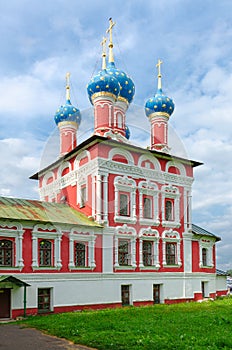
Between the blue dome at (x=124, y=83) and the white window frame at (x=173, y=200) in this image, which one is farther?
the blue dome at (x=124, y=83)

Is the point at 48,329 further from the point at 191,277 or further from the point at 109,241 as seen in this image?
the point at 191,277

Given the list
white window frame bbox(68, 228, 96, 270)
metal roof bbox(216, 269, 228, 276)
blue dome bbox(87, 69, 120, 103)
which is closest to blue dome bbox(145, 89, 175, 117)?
blue dome bbox(87, 69, 120, 103)

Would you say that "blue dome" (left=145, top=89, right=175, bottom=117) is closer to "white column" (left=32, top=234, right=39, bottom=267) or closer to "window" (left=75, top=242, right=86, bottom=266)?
"window" (left=75, top=242, right=86, bottom=266)

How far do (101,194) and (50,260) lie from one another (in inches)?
156

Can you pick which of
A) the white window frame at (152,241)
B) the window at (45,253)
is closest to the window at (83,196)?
the white window frame at (152,241)

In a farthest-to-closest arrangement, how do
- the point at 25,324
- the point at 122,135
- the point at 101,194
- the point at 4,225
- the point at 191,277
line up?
the point at 191,277 < the point at 122,135 < the point at 101,194 < the point at 4,225 < the point at 25,324

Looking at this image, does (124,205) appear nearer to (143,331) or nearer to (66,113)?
(66,113)

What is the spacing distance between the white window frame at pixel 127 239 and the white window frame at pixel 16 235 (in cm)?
491

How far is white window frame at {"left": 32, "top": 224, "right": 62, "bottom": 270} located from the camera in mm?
18469

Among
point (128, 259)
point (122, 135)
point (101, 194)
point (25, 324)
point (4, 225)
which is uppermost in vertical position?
point (122, 135)

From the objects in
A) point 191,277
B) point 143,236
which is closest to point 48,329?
point 143,236

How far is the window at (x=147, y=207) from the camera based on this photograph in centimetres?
2248

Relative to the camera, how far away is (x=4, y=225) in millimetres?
17812

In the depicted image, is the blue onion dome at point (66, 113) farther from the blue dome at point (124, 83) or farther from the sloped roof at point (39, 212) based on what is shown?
the sloped roof at point (39, 212)
